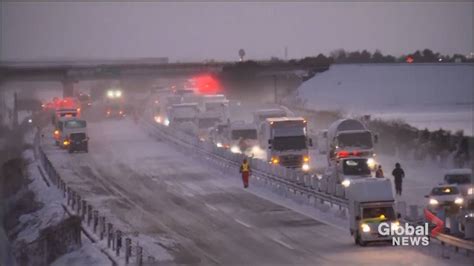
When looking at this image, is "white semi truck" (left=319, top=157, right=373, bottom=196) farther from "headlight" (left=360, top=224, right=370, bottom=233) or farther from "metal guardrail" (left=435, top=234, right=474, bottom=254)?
"metal guardrail" (left=435, top=234, right=474, bottom=254)

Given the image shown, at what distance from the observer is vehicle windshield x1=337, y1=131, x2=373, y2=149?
4791 centimetres

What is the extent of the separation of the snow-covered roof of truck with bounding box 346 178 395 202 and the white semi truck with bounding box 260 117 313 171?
70.1 ft

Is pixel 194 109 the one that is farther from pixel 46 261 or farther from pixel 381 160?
pixel 46 261

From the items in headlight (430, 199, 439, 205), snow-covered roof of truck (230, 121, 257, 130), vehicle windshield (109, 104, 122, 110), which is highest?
snow-covered roof of truck (230, 121, 257, 130)

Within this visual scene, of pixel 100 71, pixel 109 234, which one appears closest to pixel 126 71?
pixel 100 71

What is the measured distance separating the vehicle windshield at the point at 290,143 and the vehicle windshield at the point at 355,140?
260 cm

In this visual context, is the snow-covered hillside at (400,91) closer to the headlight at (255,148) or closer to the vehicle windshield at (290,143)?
the headlight at (255,148)

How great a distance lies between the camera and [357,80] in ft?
371

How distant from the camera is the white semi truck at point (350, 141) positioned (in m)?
47.5

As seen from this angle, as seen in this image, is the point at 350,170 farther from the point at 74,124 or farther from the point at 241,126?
the point at 74,124

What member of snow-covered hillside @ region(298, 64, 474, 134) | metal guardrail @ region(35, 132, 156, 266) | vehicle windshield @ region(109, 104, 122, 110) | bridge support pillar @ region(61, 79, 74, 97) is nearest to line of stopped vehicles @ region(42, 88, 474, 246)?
vehicle windshield @ region(109, 104, 122, 110)

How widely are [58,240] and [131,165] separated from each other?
23.5 meters

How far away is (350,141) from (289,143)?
11.6ft

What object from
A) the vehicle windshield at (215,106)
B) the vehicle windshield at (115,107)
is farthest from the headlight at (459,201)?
the vehicle windshield at (115,107)
